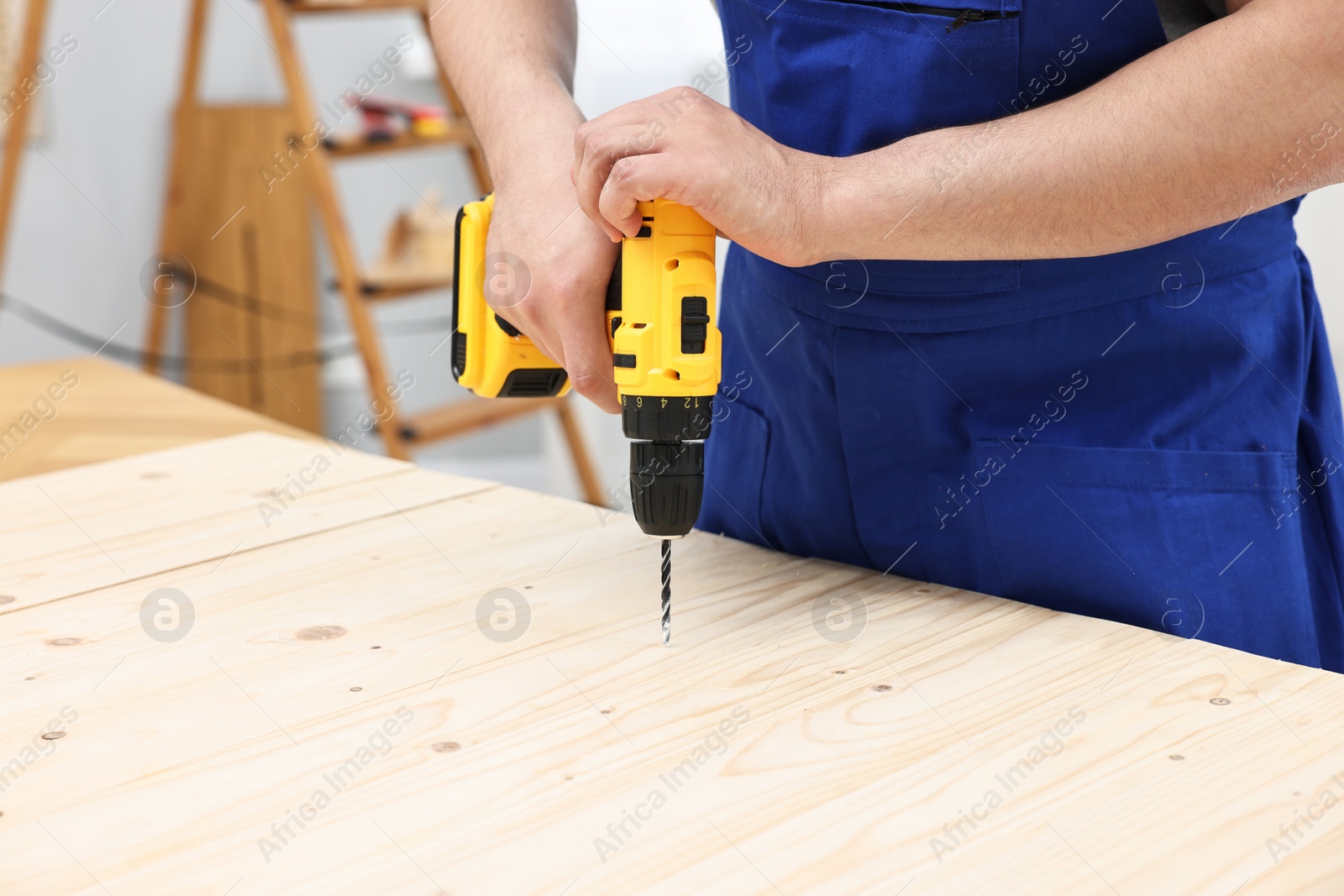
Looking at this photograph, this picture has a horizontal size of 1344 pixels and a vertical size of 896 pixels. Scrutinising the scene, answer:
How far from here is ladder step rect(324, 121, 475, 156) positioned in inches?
94.9

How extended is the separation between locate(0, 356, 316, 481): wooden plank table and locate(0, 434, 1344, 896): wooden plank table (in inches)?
16.1

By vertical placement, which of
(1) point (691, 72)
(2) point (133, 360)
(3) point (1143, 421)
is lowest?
(2) point (133, 360)

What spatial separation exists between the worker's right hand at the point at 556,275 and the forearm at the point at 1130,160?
0.55 ft

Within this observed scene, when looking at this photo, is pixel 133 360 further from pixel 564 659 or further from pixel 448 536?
pixel 564 659

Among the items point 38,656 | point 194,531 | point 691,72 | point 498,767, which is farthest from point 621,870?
point 691,72

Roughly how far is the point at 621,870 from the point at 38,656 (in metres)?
0.47

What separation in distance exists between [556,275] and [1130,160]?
0.38 metres

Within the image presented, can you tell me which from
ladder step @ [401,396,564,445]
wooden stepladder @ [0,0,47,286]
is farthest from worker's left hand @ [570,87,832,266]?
wooden stepladder @ [0,0,47,286]

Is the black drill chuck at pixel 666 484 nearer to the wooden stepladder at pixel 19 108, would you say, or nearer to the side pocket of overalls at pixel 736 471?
the side pocket of overalls at pixel 736 471

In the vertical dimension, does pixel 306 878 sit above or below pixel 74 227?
below

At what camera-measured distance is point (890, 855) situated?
539 millimetres

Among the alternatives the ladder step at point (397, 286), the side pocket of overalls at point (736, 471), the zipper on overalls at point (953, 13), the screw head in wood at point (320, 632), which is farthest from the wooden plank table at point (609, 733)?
the ladder step at point (397, 286)

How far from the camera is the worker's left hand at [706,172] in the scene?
0.73m

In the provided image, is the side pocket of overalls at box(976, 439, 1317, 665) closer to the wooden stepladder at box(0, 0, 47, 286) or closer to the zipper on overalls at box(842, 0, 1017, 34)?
the zipper on overalls at box(842, 0, 1017, 34)
